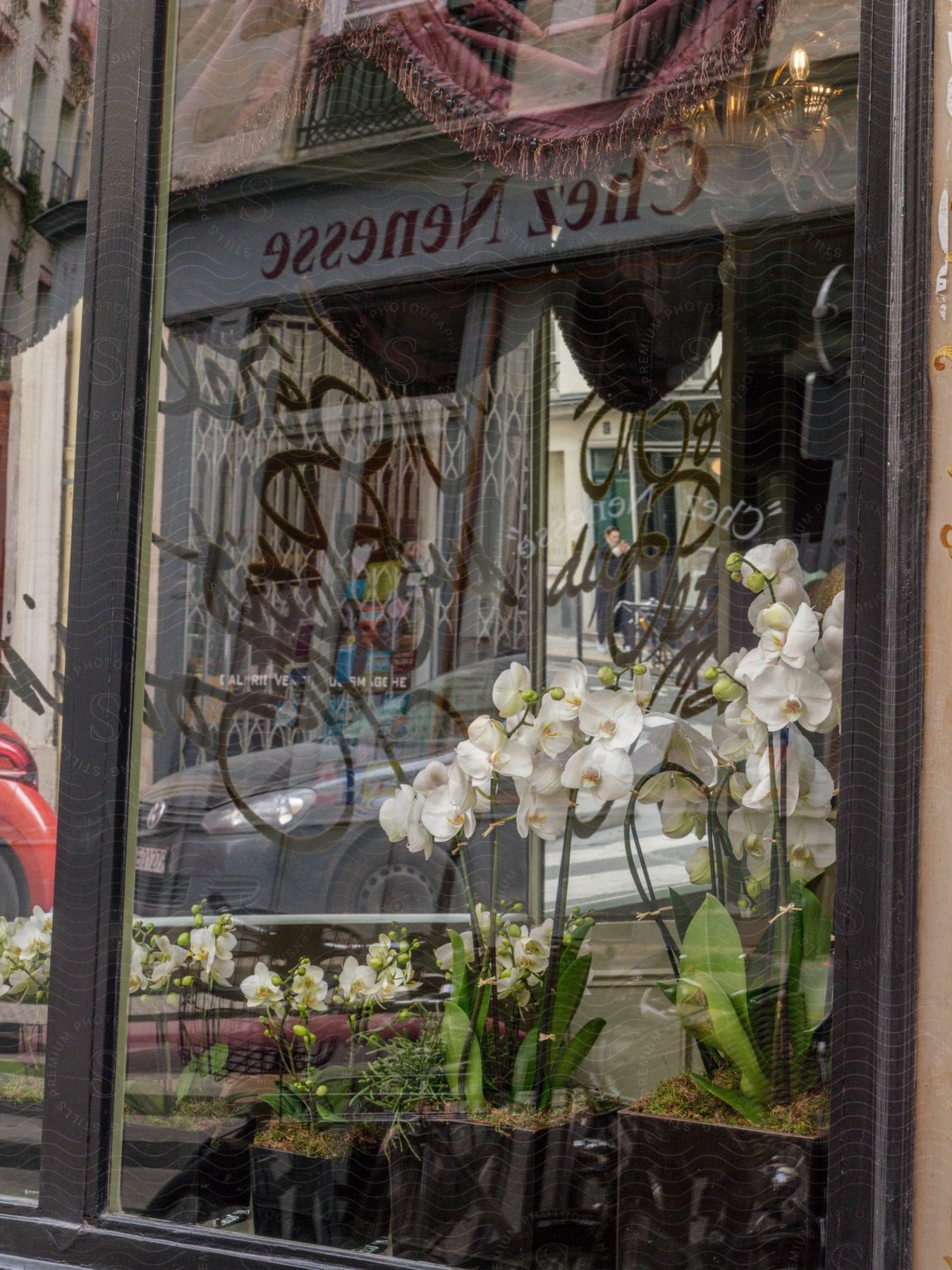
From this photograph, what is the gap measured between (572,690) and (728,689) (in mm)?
172

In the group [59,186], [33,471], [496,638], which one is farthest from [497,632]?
[59,186]

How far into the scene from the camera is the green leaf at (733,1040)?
1.17 meters

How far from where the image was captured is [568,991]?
1358mm

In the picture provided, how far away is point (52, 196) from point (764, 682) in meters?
1.24

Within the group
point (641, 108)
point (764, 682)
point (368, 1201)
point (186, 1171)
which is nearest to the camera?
point (764, 682)

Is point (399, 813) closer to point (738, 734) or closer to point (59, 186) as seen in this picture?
point (738, 734)

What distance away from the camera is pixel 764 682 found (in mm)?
1201

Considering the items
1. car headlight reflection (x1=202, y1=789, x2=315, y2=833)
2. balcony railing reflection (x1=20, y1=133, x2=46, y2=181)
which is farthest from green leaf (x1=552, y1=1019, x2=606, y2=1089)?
balcony railing reflection (x1=20, y1=133, x2=46, y2=181)

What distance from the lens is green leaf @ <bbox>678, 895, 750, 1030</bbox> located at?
1210 mm

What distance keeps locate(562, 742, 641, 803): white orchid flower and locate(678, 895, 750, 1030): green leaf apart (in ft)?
0.47

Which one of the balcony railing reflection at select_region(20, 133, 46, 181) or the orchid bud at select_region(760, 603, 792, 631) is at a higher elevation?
the balcony railing reflection at select_region(20, 133, 46, 181)

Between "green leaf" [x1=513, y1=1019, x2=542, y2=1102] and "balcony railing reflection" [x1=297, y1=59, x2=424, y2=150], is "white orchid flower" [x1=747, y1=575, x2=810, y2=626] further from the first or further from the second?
"balcony railing reflection" [x1=297, y1=59, x2=424, y2=150]

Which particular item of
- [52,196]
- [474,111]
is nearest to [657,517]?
[474,111]

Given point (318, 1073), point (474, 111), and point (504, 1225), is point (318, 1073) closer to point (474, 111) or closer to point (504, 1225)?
point (504, 1225)
